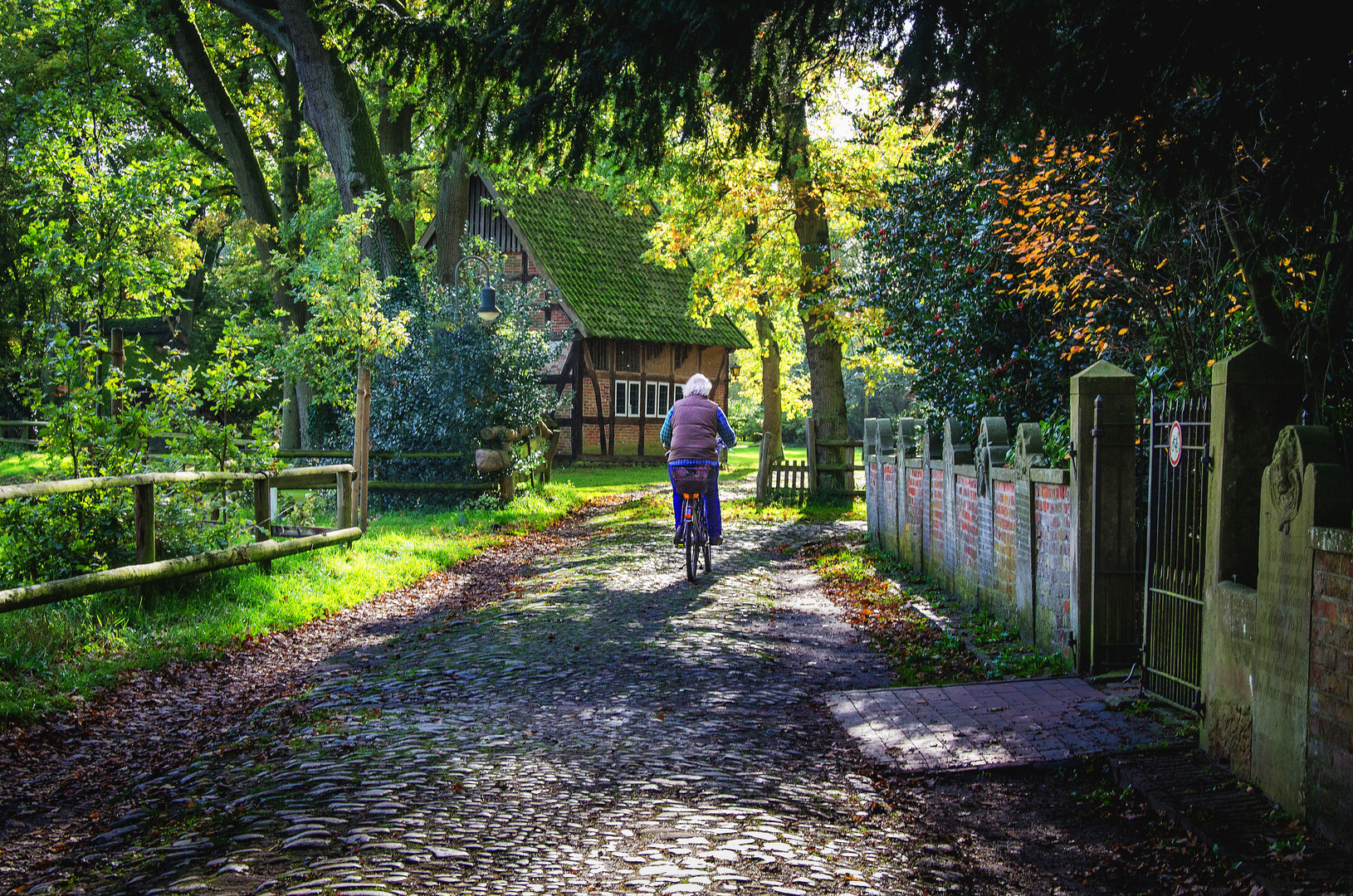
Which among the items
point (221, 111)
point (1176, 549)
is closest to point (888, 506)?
point (1176, 549)

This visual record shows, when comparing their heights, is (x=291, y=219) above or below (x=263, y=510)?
above

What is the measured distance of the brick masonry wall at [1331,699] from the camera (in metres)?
4.10

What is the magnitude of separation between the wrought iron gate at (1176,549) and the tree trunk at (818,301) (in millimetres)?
14421

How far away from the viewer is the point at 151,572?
8.29m

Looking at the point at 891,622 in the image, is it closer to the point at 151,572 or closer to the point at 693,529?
the point at 693,529

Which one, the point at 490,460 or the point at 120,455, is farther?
the point at 490,460

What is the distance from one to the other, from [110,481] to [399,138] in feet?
64.4

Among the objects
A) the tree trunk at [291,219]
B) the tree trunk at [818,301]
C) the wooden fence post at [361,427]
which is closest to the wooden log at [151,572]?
the wooden fence post at [361,427]

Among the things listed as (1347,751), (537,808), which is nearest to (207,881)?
(537,808)

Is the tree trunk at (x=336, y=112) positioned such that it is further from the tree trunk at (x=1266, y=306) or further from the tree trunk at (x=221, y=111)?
the tree trunk at (x=1266, y=306)

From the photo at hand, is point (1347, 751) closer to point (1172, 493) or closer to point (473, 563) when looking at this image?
point (1172, 493)

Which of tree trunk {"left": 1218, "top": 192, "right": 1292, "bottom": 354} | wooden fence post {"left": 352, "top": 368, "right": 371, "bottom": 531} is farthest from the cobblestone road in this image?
wooden fence post {"left": 352, "top": 368, "right": 371, "bottom": 531}

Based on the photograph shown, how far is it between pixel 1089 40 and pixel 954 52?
0.72 m

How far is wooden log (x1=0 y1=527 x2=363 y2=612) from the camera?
6.95 meters
